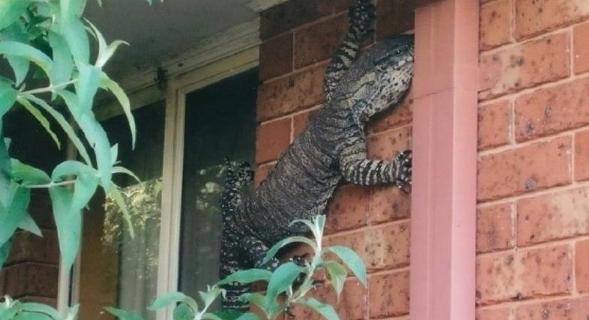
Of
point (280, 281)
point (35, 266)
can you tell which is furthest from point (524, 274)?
point (35, 266)

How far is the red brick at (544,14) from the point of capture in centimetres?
328

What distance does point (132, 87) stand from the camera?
5.24 metres

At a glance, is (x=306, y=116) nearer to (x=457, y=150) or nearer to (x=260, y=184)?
(x=260, y=184)

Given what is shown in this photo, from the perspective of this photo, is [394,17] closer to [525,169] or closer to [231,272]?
[525,169]

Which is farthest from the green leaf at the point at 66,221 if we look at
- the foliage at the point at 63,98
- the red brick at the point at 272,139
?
the red brick at the point at 272,139

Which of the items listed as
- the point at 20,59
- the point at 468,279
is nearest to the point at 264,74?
the point at 468,279

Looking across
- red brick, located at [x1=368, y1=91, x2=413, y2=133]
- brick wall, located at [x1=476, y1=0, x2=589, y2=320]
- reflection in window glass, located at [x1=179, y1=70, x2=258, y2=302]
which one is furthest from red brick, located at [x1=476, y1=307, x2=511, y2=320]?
reflection in window glass, located at [x1=179, y1=70, x2=258, y2=302]

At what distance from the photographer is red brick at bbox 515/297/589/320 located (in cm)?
306

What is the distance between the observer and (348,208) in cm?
388

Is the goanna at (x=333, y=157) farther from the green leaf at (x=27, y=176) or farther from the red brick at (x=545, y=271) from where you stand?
the green leaf at (x=27, y=176)

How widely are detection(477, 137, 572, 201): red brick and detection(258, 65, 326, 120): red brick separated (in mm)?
828

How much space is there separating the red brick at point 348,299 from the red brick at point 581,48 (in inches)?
35.8

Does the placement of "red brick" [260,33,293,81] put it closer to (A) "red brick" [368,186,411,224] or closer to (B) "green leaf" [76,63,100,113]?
(A) "red brick" [368,186,411,224]

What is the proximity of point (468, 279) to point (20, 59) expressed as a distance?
1.70 metres
